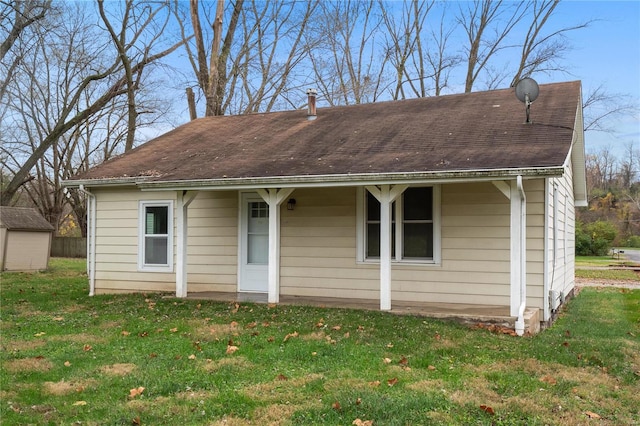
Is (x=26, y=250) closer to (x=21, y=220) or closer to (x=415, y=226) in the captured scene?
(x=21, y=220)

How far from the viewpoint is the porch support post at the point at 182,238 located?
9.65 metres

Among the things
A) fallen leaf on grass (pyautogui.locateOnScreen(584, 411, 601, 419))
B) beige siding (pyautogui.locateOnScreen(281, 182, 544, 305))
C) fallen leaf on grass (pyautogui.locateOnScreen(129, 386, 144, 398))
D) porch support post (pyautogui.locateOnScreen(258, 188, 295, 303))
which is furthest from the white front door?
fallen leaf on grass (pyautogui.locateOnScreen(584, 411, 601, 419))

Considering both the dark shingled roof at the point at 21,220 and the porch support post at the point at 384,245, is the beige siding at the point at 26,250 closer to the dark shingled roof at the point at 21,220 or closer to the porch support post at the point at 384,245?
the dark shingled roof at the point at 21,220

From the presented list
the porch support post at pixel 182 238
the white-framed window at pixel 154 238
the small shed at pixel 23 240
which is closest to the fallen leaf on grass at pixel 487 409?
the porch support post at pixel 182 238

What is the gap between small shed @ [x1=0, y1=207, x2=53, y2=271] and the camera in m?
17.6

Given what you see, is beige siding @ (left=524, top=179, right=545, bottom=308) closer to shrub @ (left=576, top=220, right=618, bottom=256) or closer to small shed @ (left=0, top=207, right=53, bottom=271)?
small shed @ (left=0, top=207, right=53, bottom=271)

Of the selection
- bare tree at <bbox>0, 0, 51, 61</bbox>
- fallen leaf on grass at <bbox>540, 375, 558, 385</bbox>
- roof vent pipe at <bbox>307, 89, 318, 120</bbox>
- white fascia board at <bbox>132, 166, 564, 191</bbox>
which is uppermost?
bare tree at <bbox>0, 0, 51, 61</bbox>

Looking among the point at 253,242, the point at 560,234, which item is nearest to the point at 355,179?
the point at 253,242

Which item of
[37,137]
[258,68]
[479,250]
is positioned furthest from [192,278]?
[37,137]

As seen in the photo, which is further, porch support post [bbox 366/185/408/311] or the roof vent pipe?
the roof vent pipe

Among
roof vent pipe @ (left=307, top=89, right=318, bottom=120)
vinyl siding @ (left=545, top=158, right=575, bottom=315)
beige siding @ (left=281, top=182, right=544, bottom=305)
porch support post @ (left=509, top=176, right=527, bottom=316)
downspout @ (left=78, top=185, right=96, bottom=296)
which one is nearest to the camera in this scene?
porch support post @ (left=509, top=176, right=527, bottom=316)

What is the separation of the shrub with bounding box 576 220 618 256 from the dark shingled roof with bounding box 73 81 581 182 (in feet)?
85.7

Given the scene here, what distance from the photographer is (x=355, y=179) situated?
7.91m

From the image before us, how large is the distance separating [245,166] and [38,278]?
9485mm
